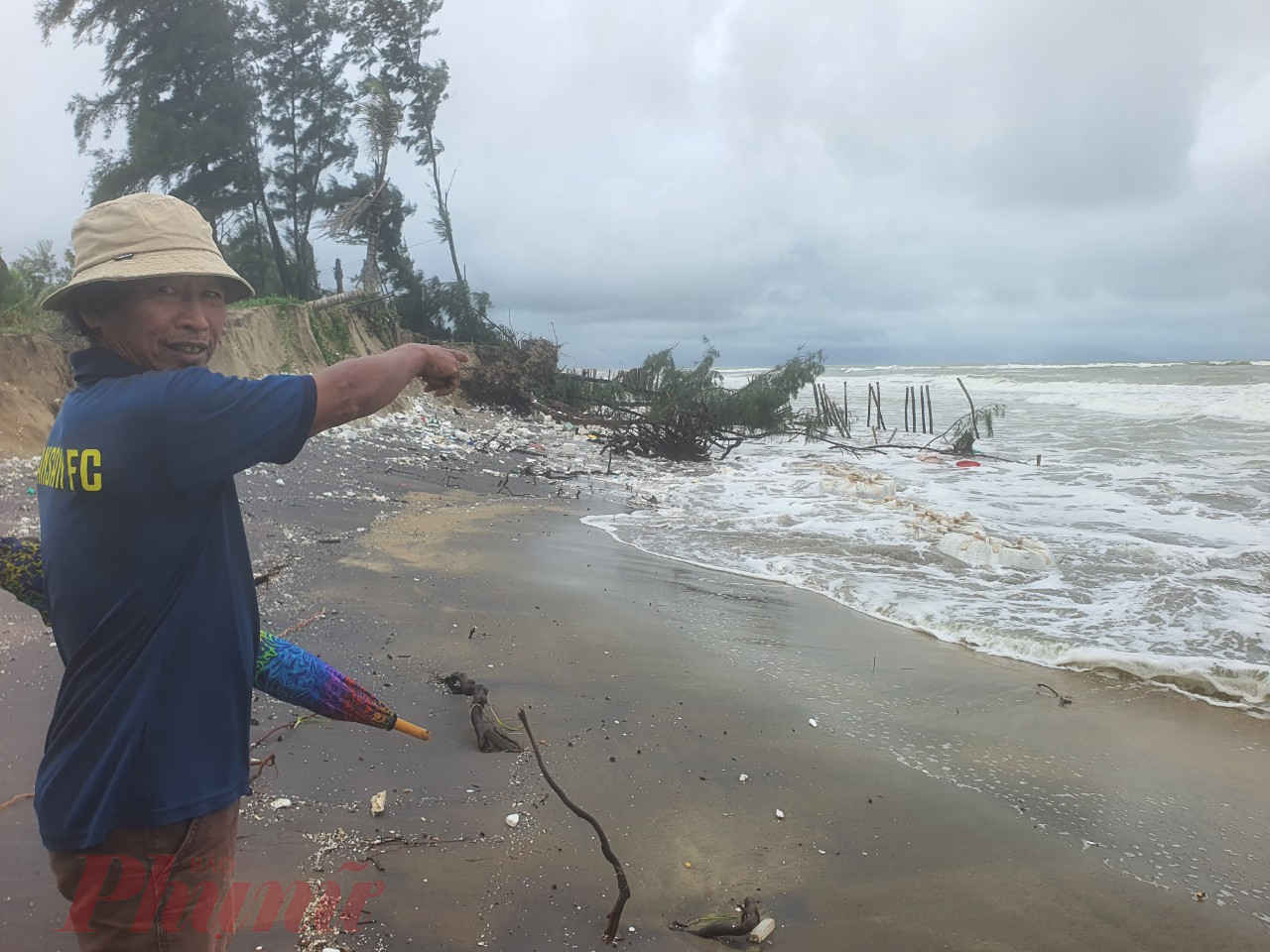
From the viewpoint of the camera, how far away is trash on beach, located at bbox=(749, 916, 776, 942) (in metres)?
2.02

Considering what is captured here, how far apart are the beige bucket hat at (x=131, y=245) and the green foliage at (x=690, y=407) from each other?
39.6 ft

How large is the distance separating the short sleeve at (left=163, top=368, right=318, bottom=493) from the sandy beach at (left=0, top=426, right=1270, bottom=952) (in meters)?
1.29

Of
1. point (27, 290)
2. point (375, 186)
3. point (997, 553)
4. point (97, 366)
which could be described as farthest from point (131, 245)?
point (375, 186)

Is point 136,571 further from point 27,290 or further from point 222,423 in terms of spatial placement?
point 27,290

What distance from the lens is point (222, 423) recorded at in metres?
1.25

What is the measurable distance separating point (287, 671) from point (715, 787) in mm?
1640

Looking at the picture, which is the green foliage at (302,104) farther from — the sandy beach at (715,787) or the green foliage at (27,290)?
the sandy beach at (715,787)

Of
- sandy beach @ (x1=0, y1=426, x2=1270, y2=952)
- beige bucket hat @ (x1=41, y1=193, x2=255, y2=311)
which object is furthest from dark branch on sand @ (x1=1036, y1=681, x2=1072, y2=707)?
beige bucket hat @ (x1=41, y1=193, x2=255, y2=311)

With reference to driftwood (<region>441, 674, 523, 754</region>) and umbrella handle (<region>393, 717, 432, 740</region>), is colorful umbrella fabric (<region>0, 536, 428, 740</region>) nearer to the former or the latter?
umbrella handle (<region>393, 717, 432, 740</region>)

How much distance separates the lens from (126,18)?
15.7 m

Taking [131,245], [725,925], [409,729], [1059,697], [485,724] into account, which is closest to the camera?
[131,245]

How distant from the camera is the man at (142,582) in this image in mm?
1247

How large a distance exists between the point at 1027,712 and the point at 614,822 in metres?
2.21

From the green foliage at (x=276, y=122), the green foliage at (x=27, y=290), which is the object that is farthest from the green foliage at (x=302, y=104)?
the green foliage at (x=27, y=290)
